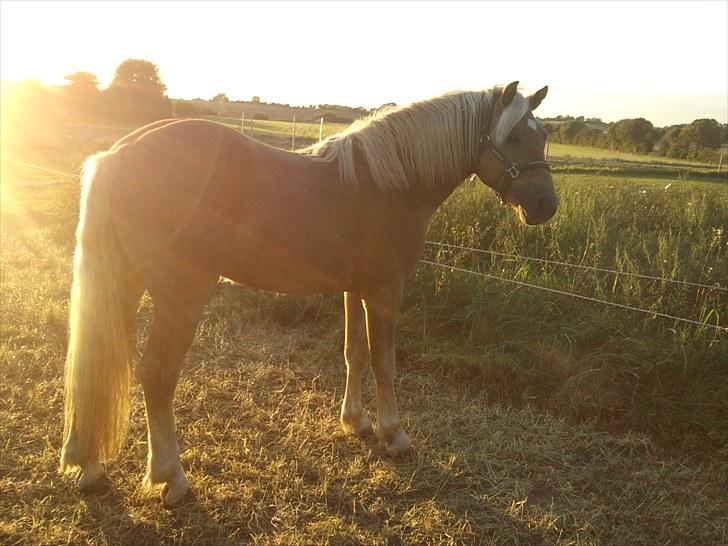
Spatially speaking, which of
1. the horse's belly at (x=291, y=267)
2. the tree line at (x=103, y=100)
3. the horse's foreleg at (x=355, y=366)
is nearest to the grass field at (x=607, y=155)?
the tree line at (x=103, y=100)

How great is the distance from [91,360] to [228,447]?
1040 mm

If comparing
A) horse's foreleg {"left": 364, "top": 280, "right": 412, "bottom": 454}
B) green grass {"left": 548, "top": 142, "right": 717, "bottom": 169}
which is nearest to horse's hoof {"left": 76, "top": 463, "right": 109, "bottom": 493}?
horse's foreleg {"left": 364, "top": 280, "right": 412, "bottom": 454}

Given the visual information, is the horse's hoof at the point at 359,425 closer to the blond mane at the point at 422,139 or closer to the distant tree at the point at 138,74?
the blond mane at the point at 422,139

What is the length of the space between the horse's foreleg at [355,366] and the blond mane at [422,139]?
2.86ft

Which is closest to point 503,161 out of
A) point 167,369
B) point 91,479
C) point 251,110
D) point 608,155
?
point 167,369

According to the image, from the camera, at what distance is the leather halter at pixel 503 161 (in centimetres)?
310

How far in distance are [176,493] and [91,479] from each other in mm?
450

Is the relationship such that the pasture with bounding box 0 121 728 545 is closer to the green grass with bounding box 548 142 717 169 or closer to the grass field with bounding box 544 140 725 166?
the grass field with bounding box 544 140 725 166

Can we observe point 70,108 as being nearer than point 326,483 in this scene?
No

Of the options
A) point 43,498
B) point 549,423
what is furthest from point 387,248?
point 43,498

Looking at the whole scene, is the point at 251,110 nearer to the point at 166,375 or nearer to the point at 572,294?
the point at 572,294

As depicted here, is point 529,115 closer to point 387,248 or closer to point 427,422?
point 387,248

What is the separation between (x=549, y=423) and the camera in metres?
3.62

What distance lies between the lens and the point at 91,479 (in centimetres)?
271
